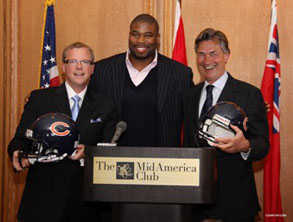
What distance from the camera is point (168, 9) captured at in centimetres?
467

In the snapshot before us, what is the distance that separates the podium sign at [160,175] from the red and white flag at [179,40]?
275cm

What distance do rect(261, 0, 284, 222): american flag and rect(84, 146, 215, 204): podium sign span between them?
2543mm

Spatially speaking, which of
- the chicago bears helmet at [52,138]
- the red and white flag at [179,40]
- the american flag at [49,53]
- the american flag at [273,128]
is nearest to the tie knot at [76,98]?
the chicago bears helmet at [52,138]

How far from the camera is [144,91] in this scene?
3484 mm

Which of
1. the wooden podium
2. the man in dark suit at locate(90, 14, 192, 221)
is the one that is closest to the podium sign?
the wooden podium

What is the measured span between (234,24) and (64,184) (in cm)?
→ 275

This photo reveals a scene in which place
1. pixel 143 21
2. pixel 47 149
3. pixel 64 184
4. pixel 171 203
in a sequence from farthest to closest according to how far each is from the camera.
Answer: pixel 143 21 → pixel 64 184 → pixel 47 149 → pixel 171 203

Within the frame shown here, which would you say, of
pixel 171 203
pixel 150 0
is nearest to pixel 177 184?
pixel 171 203

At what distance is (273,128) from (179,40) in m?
1.32

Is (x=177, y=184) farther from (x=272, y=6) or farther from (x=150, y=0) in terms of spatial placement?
(x=150, y=0)

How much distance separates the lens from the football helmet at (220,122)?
228 cm

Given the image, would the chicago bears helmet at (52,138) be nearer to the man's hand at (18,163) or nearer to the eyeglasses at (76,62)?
the man's hand at (18,163)

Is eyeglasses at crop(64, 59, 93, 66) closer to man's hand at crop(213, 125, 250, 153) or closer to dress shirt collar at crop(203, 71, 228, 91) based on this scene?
dress shirt collar at crop(203, 71, 228, 91)

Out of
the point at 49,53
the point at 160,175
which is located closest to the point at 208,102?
the point at 160,175
